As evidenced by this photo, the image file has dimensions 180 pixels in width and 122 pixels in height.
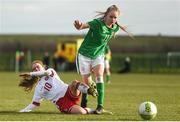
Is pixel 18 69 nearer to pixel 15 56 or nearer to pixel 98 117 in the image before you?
pixel 15 56

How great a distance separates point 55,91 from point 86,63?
983mm

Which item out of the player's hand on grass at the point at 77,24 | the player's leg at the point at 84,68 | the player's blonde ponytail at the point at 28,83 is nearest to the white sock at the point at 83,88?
the player's leg at the point at 84,68

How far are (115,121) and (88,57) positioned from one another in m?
2.57

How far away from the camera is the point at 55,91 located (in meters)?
14.7

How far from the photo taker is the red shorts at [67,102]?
1452 centimetres

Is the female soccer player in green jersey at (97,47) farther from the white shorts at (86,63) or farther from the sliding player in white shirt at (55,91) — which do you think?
the sliding player in white shirt at (55,91)

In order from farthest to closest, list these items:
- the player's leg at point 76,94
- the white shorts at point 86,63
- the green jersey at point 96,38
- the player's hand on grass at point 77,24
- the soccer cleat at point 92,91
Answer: the white shorts at point 86,63
the green jersey at point 96,38
the player's leg at point 76,94
the soccer cleat at point 92,91
the player's hand on grass at point 77,24

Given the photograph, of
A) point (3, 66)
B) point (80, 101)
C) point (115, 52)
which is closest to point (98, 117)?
point (80, 101)

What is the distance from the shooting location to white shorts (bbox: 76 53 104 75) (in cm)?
1491

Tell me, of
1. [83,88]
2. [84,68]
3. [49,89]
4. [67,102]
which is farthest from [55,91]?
[84,68]

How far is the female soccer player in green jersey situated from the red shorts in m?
0.48

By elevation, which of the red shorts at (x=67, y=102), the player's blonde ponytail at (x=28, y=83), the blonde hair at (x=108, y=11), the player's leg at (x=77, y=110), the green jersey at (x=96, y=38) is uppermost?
the blonde hair at (x=108, y=11)

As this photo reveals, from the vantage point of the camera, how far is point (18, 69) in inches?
2815

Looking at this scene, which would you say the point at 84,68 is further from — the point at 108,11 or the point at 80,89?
the point at 108,11
